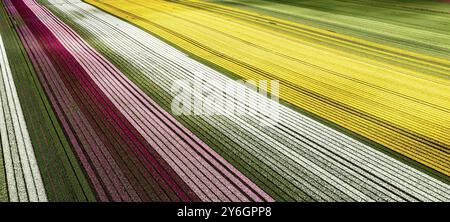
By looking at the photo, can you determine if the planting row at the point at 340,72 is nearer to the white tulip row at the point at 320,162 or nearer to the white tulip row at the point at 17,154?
the white tulip row at the point at 320,162

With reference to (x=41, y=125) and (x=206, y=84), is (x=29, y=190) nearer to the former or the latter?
(x=41, y=125)

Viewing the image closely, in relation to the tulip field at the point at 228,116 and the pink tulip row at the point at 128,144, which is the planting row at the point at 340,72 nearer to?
the tulip field at the point at 228,116

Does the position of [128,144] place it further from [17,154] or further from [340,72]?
[340,72]

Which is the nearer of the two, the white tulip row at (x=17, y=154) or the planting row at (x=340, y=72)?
the white tulip row at (x=17, y=154)

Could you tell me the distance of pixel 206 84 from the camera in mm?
2217

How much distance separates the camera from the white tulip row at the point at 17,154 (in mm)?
1260

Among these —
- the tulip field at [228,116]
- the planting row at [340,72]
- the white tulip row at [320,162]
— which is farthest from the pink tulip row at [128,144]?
the planting row at [340,72]

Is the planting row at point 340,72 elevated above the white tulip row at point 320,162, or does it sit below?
above

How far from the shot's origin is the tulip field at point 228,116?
1.29 metres

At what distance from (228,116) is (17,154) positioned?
0.93m

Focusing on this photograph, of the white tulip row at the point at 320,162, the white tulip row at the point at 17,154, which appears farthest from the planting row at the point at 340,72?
the white tulip row at the point at 17,154

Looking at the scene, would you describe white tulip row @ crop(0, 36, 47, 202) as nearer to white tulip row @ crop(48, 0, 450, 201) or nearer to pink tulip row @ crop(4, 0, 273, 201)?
pink tulip row @ crop(4, 0, 273, 201)
